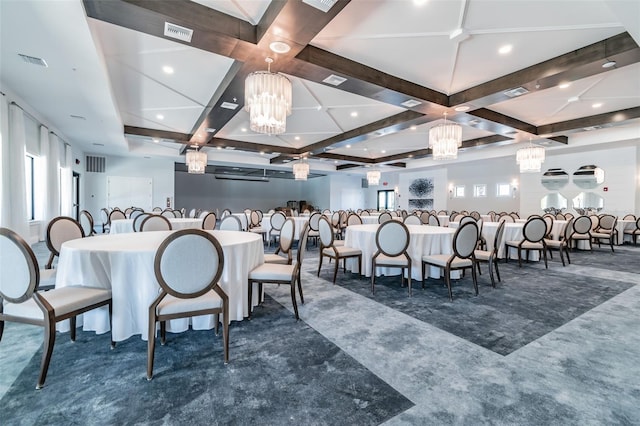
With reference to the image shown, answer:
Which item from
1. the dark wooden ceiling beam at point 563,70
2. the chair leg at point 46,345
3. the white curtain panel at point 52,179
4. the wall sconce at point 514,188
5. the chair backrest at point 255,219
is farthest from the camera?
the wall sconce at point 514,188

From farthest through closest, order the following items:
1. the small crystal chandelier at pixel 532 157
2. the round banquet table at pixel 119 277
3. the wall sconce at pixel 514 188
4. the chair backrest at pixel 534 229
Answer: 1. the wall sconce at pixel 514 188
2. the small crystal chandelier at pixel 532 157
3. the chair backrest at pixel 534 229
4. the round banquet table at pixel 119 277

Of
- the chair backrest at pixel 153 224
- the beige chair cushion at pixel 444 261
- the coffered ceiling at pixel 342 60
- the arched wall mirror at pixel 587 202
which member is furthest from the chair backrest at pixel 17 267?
the arched wall mirror at pixel 587 202

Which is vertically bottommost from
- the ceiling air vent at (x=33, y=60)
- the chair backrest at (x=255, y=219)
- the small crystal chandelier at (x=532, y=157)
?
the chair backrest at (x=255, y=219)

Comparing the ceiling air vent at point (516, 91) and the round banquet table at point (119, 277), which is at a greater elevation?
the ceiling air vent at point (516, 91)

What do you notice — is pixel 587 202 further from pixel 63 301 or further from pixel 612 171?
pixel 63 301

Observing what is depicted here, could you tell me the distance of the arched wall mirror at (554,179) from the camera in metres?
10.6

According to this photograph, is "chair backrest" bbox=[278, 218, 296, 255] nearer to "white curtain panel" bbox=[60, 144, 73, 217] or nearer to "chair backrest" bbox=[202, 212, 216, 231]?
"chair backrest" bbox=[202, 212, 216, 231]

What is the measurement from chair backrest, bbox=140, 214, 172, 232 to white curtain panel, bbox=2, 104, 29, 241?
315 centimetres

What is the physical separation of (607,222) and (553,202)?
2.83m

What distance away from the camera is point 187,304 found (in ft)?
6.62

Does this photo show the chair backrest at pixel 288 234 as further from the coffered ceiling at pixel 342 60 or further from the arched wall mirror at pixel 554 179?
the arched wall mirror at pixel 554 179

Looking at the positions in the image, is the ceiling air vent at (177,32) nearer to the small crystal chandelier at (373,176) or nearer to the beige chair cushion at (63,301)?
the beige chair cushion at (63,301)

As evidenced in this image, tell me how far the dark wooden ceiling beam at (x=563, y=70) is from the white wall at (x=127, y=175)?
38.1 ft

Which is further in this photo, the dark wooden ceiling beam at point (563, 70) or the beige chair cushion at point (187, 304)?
the dark wooden ceiling beam at point (563, 70)
